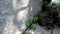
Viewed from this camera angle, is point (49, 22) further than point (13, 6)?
Yes

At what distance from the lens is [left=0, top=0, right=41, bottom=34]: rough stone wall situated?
1.09 m

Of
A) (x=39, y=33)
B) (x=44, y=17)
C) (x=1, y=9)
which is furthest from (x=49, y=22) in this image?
(x=1, y=9)

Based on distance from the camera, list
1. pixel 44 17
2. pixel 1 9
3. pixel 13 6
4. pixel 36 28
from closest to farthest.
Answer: pixel 1 9
pixel 13 6
pixel 36 28
pixel 44 17

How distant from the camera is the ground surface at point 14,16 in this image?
1.09 meters

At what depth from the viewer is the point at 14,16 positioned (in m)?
1.21

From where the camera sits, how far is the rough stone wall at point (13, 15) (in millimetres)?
1087

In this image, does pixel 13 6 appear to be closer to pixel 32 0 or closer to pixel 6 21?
pixel 6 21

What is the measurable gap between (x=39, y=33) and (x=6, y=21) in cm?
53

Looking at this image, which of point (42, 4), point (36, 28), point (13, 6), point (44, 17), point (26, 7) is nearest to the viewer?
point (13, 6)

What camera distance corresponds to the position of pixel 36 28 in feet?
5.28

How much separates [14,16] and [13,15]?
0.02 meters

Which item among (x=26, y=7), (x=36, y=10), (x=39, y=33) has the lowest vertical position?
(x=39, y=33)

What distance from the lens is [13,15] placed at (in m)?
1.19

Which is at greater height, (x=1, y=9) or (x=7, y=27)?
(x=1, y=9)
